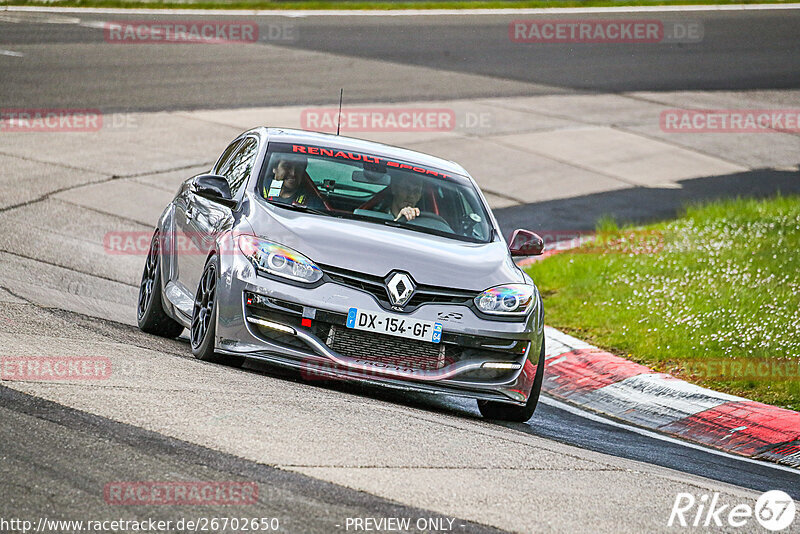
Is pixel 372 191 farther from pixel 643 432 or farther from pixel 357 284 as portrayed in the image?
pixel 643 432

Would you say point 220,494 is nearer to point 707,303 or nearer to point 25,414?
A: point 25,414

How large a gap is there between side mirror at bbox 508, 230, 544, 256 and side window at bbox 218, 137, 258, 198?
75.2 inches

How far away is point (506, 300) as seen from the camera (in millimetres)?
7539

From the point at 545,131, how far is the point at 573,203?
4405mm

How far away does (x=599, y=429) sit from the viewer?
8.30 m

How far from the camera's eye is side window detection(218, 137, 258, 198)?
8594 millimetres

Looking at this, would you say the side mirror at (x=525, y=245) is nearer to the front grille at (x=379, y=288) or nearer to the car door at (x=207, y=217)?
the front grille at (x=379, y=288)

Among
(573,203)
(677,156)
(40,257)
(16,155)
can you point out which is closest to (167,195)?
(16,155)

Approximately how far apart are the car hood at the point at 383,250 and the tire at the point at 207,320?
17.3 inches

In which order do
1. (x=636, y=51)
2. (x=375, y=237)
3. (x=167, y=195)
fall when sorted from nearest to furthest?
(x=375, y=237) → (x=167, y=195) → (x=636, y=51)

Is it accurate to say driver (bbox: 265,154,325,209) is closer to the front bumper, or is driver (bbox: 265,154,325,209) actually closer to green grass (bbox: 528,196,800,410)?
the front bumper

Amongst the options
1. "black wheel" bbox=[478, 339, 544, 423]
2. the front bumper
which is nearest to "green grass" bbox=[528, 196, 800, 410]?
"black wheel" bbox=[478, 339, 544, 423]

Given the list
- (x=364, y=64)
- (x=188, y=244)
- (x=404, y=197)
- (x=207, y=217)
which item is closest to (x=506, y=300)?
(x=404, y=197)

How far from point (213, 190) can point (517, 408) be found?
245 centimetres
